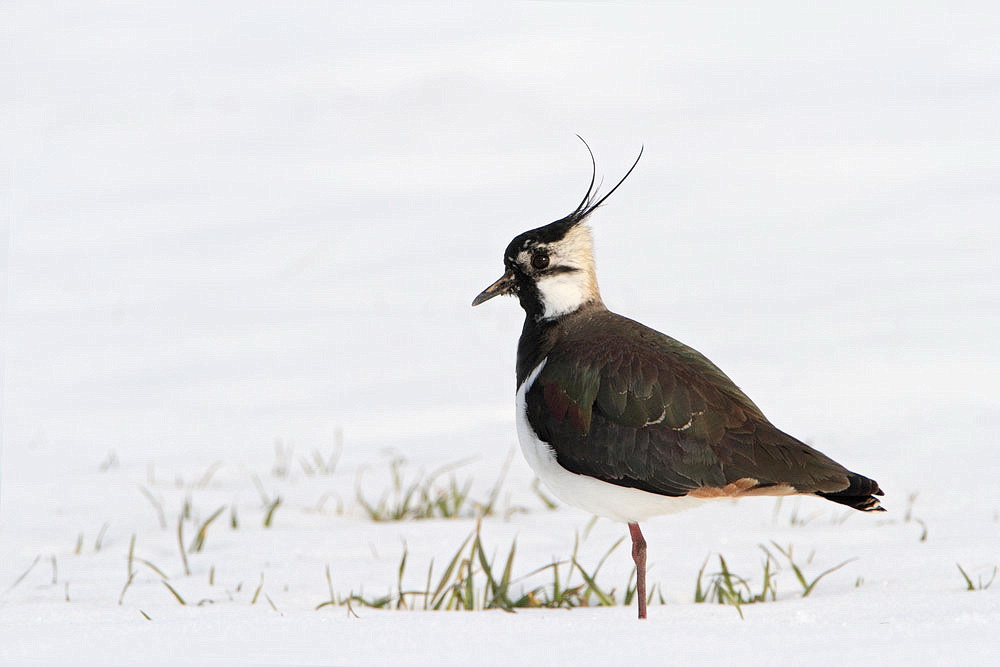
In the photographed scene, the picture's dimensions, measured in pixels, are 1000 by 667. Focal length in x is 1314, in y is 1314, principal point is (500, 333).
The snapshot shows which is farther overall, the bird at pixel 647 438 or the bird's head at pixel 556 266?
the bird's head at pixel 556 266

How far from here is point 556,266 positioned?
523cm

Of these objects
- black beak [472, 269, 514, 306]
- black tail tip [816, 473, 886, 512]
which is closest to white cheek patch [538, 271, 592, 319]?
black beak [472, 269, 514, 306]

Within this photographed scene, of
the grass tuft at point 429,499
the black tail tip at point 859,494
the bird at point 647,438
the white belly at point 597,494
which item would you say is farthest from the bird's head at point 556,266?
the grass tuft at point 429,499

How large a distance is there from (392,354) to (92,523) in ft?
13.5

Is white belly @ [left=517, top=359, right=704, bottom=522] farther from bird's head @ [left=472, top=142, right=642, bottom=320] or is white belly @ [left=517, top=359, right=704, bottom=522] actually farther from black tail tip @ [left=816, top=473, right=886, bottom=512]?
bird's head @ [left=472, top=142, right=642, bottom=320]

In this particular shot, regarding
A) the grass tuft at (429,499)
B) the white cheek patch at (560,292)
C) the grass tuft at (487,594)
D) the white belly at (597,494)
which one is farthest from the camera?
the grass tuft at (429,499)

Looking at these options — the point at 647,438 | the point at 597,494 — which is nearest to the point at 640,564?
the point at 597,494

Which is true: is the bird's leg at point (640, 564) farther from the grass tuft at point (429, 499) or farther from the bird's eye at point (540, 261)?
the grass tuft at point (429, 499)

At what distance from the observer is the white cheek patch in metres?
5.21

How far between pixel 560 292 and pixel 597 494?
92 cm

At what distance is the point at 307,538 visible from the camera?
6195 millimetres

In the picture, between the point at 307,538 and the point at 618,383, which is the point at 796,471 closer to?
the point at 618,383

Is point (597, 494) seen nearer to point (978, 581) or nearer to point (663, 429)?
point (663, 429)

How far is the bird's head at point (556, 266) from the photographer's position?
5.21m
